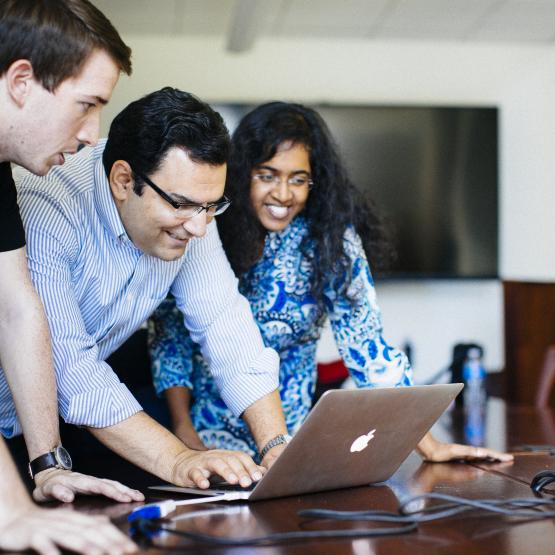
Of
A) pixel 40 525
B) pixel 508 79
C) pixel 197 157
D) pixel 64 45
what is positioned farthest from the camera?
pixel 508 79

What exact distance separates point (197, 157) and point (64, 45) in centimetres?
36

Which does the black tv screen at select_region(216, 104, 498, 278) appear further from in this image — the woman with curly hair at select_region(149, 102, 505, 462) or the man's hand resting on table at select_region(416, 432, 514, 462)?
the man's hand resting on table at select_region(416, 432, 514, 462)

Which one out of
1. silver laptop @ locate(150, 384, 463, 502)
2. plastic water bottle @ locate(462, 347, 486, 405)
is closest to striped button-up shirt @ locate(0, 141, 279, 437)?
silver laptop @ locate(150, 384, 463, 502)

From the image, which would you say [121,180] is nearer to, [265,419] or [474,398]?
[265,419]

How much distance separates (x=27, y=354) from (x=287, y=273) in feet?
2.36

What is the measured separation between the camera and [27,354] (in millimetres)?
1396

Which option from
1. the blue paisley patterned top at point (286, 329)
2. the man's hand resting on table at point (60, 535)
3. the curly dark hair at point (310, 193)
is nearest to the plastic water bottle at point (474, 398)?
the blue paisley patterned top at point (286, 329)

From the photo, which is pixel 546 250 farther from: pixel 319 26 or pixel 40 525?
pixel 40 525

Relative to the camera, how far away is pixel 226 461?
4.33 ft

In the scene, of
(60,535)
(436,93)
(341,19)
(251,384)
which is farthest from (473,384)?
(436,93)

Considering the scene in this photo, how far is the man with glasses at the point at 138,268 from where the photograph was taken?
144 centimetres

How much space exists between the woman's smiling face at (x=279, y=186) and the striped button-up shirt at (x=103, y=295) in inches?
6.6

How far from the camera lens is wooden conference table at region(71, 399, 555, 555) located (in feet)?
3.15

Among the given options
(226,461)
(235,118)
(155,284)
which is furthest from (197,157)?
(235,118)
